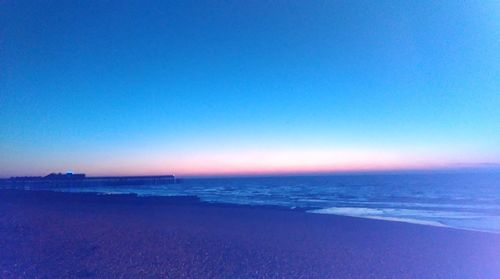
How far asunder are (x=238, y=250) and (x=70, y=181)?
9337cm

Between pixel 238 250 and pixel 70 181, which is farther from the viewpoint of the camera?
pixel 70 181

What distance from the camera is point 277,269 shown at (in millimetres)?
10641

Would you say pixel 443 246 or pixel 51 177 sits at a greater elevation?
pixel 51 177

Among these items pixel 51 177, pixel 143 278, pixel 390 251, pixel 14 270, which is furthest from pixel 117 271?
pixel 51 177

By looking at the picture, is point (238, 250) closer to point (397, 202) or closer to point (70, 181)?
point (397, 202)

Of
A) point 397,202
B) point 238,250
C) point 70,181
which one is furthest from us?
point 70,181

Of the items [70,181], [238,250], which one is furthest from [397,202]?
[70,181]

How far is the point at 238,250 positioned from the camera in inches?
521

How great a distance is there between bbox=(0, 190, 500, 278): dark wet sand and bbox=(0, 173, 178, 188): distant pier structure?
2930 inches

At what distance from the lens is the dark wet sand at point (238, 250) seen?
34.0 ft

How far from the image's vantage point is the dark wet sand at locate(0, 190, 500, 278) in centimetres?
1035

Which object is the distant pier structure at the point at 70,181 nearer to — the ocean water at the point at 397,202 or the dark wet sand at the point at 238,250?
the ocean water at the point at 397,202

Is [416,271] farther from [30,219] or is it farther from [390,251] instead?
[30,219]

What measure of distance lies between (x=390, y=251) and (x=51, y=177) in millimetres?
116091
